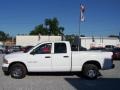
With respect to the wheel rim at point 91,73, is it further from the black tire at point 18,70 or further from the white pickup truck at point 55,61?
the black tire at point 18,70

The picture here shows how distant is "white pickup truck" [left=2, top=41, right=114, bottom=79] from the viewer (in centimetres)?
1393

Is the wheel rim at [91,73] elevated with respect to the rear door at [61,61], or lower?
lower

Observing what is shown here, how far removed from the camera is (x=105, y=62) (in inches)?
562

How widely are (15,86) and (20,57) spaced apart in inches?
105

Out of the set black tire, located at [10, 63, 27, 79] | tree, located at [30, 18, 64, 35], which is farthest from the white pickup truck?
tree, located at [30, 18, 64, 35]

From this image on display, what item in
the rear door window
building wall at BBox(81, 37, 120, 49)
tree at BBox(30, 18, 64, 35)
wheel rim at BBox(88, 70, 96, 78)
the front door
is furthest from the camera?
tree at BBox(30, 18, 64, 35)

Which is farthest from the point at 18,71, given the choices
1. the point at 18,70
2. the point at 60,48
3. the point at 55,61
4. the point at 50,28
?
the point at 50,28

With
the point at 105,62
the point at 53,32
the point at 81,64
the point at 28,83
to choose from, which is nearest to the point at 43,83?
the point at 28,83

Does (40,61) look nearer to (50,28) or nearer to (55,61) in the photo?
(55,61)

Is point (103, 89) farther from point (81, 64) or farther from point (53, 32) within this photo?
point (53, 32)

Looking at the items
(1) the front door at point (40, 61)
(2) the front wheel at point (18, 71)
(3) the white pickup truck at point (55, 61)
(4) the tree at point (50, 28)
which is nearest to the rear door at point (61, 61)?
(3) the white pickup truck at point (55, 61)

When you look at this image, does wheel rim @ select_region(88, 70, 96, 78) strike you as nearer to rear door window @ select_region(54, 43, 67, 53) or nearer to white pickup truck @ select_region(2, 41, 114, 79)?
white pickup truck @ select_region(2, 41, 114, 79)

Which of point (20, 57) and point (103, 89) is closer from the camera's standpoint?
point (103, 89)

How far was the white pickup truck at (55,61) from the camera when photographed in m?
13.9
